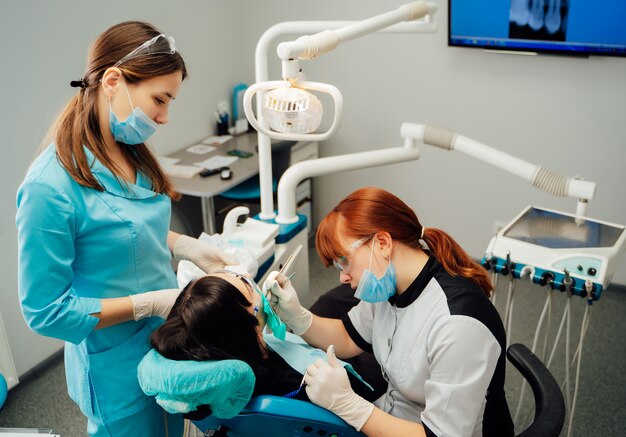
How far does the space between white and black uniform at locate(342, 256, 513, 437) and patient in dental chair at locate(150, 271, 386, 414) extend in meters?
0.26

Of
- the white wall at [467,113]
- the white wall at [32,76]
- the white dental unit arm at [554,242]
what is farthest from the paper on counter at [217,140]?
the white dental unit arm at [554,242]

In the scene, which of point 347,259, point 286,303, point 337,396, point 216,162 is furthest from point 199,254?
point 216,162

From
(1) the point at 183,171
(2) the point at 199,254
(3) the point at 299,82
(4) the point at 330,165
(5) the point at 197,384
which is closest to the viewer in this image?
(5) the point at 197,384

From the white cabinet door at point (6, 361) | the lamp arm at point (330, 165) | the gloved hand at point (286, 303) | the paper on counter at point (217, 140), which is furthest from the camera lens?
the paper on counter at point (217, 140)

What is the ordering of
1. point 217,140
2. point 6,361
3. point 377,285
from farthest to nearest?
1. point 217,140
2. point 6,361
3. point 377,285

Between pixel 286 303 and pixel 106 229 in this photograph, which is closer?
pixel 106 229

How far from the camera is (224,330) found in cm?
131

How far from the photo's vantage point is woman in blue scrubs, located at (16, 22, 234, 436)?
124 centimetres

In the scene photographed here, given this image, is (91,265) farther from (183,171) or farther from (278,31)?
(183,171)

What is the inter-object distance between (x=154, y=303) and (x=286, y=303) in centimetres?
36

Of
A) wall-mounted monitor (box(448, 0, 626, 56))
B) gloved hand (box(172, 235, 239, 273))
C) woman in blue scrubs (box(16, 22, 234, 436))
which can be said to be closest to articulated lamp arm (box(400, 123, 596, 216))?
gloved hand (box(172, 235, 239, 273))

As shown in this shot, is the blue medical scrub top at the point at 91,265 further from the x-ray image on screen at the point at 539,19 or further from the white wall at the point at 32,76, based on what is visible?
the x-ray image on screen at the point at 539,19

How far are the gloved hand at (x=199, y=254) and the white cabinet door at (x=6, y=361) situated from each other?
3.23 feet

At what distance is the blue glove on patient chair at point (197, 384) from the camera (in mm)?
1181
